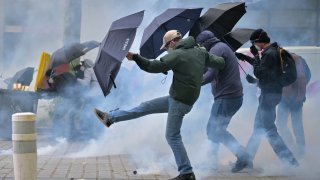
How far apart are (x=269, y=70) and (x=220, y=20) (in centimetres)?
96

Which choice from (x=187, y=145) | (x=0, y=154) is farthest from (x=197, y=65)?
(x=0, y=154)

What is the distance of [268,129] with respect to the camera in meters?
5.98

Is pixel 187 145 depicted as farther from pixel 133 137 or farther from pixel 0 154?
pixel 0 154

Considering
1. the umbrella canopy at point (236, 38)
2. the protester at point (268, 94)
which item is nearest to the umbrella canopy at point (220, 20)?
the umbrella canopy at point (236, 38)

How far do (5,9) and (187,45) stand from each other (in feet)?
16.2

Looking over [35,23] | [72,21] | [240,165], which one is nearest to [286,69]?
[240,165]

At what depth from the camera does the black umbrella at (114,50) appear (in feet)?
17.6

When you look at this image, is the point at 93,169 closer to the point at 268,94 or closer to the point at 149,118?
the point at 149,118

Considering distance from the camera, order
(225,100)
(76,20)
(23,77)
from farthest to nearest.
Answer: (23,77)
(76,20)
(225,100)

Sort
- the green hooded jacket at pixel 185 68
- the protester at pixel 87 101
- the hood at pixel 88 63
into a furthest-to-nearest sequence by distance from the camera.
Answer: the hood at pixel 88 63, the protester at pixel 87 101, the green hooded jacket at pixel 185 68

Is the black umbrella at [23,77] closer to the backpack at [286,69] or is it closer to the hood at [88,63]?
the hood at [88,63]

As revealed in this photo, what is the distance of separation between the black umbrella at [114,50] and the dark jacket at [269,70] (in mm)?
1466

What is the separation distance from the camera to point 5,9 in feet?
29.6

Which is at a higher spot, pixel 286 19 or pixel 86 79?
pixel 286 19
